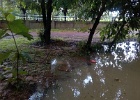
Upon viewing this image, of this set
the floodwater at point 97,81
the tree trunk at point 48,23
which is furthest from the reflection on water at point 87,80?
the tree trunk at point 48,23

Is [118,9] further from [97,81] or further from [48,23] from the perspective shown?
[97,81]

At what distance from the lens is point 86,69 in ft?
18.5

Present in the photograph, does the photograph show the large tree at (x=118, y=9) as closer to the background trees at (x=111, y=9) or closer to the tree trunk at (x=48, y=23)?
the background trees at (x=111, y=9)

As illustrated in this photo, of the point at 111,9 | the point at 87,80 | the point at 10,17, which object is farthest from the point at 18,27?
the point at 111,9

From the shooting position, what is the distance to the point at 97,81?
4.70 meters

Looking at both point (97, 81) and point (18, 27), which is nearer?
point (18, 27)

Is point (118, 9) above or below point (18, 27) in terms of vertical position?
above

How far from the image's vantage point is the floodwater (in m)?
3.86

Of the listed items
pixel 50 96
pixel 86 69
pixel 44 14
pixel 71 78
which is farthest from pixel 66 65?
pixel 44 14

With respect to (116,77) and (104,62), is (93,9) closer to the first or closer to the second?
(104,62)

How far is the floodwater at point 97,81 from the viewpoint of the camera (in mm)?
3859

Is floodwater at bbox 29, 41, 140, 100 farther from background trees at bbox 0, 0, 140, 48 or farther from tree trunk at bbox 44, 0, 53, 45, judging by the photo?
tree trunk at bbox 44, 0, 53, 45

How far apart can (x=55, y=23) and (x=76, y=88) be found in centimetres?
1447

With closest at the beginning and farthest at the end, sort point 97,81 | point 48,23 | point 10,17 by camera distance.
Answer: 1. point 10,17
2. point 97,81
3. point 48,23
